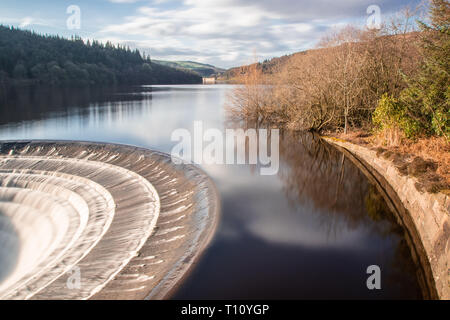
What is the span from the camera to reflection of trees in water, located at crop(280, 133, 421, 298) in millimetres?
7314

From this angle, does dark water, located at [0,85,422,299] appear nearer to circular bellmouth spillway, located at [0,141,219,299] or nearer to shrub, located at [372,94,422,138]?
circular bellmouth spillway, located at [0,141,219,299]

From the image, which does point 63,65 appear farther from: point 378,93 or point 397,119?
point 397,119

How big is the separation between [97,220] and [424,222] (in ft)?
31.0

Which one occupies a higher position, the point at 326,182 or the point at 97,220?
the point at 326,182

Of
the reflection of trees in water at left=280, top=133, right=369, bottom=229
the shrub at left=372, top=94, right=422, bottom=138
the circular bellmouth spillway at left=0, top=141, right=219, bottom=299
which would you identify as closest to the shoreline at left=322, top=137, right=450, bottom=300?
the reflection of trees in water at left=280, top=133, right=369, bottom=229

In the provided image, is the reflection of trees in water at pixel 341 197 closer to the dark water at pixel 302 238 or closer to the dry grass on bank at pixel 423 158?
the dark water at pixel 302 238

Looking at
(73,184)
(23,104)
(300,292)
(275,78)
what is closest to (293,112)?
(275,78)

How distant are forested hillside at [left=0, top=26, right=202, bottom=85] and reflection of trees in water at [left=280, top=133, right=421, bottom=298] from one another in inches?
2759

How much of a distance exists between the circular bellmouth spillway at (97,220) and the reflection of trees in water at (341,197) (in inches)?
133

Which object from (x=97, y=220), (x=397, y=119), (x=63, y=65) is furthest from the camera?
(x=63, y=65)

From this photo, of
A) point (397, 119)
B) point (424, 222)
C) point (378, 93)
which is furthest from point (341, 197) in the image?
point (378, 93)

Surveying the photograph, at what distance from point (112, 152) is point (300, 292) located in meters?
13.0

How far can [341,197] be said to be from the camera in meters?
11.0

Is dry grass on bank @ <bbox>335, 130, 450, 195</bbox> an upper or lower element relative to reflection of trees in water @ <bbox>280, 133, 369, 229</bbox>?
upper
